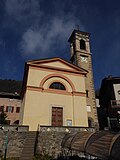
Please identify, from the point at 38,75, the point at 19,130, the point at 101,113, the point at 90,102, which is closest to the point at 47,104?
the point at 38,75

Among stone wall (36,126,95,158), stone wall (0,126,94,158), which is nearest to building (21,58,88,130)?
stone wall (0,126,94,158)

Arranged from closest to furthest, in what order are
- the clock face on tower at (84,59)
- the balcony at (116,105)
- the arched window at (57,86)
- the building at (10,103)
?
1. the arched window at (57,86)
2. the balcony at (116,105)
3. the clock face on tower at (84,59)
4. the building at (10,103)

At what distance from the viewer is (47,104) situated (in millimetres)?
17641

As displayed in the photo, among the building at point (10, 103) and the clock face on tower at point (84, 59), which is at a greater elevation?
the clock face on tower at point (84, 59)

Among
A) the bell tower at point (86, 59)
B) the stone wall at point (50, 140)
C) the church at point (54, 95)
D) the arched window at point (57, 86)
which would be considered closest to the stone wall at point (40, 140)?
the stone wall at point (50, 140)

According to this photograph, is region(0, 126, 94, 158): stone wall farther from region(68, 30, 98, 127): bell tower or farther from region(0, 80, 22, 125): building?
region(0, 80, 22, 125): building

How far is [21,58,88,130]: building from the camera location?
55.3 ft

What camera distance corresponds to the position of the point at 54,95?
18.4m

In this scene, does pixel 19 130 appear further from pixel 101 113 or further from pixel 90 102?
pixel 101 113

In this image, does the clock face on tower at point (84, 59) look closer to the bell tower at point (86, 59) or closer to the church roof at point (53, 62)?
the bell tower at point (86, 59)

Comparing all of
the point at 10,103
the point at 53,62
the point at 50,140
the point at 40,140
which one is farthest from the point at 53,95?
the point at 10,103

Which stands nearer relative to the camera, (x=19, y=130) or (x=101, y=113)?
(x=19, y=130)

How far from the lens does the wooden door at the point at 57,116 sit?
17452mm

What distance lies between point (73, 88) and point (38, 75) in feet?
15.0
